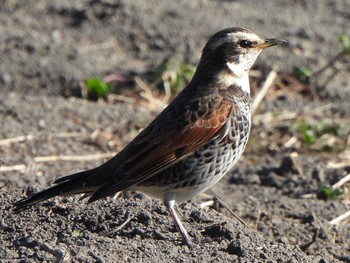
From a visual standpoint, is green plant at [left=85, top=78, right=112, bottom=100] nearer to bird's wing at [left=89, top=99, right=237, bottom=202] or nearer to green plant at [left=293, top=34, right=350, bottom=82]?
green plant at [left=293, top=34, right=350, bottom=82]

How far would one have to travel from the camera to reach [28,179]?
341 inches

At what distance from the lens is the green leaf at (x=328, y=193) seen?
29.1 feet

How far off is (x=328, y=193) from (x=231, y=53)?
188 centimetres

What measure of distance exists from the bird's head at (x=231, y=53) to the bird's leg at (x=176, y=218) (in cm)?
106

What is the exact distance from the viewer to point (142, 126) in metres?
10.3

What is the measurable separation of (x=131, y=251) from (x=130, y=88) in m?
5.00

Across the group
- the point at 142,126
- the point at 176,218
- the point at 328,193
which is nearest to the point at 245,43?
the point at 176,218

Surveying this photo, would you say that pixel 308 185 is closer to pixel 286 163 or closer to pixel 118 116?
pixel 286 163

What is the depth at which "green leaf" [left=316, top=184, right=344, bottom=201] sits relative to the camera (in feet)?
29.1

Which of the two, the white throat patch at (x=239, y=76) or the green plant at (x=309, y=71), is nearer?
the white throat patch at (x=239, y=76)

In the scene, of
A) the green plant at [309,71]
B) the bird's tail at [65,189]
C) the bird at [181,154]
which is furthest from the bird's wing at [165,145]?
the green plant at [309,71]

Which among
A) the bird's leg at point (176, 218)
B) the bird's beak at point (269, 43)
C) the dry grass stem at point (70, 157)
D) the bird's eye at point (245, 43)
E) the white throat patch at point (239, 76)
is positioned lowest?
the dry grass stem at point (70, 157)

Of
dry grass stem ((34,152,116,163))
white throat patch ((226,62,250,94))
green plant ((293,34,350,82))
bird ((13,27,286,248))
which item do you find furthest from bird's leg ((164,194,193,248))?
green plant ((293,34,350,82))

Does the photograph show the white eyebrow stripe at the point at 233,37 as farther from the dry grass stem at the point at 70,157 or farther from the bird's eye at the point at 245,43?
the dry grass stem at the point at 70,157
